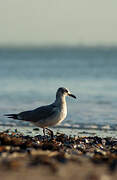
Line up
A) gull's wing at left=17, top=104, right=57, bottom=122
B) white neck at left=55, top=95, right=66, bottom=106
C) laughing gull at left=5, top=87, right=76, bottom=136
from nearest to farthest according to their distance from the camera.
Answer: laughing gull at left=5, top=87, right=76, bottom=136, gull's wing at left=17, top=104, right=57, bottom=122, white neck at left=55, top=95, right=66, bottom=106

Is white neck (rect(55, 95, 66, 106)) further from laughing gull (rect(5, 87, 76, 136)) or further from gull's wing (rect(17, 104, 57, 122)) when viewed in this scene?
gull's wing (rect(17, 104, 57, 122))

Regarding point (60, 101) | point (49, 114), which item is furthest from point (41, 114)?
point (60, 101)

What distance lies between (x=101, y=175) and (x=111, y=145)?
4.67m

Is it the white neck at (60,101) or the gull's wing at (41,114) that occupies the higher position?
the white neck at (60,101)

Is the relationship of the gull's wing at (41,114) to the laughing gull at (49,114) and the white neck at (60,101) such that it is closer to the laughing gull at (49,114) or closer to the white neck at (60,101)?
the laughing gull at (49,114)

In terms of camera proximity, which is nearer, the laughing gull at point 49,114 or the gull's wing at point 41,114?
the laughing gull at point 49,114

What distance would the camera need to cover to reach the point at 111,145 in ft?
33.2

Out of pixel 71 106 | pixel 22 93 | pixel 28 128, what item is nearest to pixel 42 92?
pixel 22 93

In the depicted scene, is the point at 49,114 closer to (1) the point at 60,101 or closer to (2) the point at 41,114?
(2) the point at 41,114

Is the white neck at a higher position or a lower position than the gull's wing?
higher

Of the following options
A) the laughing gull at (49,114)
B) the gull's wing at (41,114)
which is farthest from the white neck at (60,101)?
the gull's wing at (41,114)

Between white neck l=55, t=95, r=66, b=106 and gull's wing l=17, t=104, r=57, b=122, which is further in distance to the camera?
white neck l=55, t=95, r=66, b=106

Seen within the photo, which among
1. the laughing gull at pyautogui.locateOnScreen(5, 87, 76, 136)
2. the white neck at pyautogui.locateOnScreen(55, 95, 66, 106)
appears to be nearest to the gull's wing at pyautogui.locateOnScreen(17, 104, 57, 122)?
the laughing gull at pyautogui.locateOnScreen(5, 87, 76, 136)

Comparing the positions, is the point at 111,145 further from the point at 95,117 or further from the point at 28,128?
the point at 95,117
